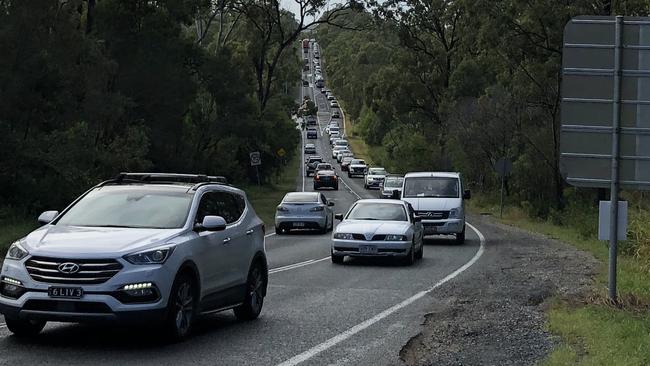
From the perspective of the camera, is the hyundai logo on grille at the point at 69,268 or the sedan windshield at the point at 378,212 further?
the sedan windshield at the point at 378,212

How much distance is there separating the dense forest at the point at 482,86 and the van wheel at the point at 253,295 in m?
21.1

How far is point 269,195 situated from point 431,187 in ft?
97.3

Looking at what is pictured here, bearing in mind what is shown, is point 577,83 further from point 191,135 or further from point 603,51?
point 191,135

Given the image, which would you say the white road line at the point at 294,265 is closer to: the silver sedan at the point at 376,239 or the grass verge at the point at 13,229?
the silver sedan at the point at 376,239

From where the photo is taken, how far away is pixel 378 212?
22688 millimetres

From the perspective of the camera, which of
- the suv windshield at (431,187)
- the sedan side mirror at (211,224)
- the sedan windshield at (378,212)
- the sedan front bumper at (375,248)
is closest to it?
the sedan side mirror at (211,224)

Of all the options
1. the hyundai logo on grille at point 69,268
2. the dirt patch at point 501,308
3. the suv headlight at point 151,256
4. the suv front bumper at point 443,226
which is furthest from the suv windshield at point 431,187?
the hyundai logo on grille at point 69,268

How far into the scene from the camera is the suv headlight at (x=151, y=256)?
9.47 meters

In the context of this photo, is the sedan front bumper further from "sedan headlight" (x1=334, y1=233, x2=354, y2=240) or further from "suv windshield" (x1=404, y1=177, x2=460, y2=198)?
"suv windshield" (x1=404, y1=177, x2=460, y2=198)

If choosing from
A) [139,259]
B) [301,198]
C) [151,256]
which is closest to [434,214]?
[301,198]

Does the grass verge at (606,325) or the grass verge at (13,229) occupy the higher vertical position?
the grass verge at (606,325)

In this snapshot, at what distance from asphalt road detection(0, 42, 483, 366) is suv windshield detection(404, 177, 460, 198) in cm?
877

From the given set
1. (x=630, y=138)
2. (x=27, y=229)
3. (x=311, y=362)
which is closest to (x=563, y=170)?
(x=630, y=138)

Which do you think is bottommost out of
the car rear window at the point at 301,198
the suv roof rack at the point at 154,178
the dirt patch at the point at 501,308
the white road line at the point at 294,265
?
the white road line at the point at 294,265
